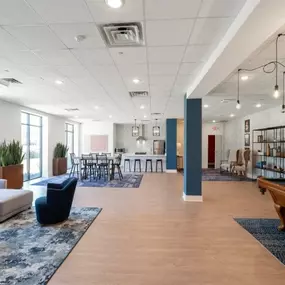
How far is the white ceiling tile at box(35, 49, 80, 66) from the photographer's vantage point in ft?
11.8

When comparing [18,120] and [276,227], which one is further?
[18,120]

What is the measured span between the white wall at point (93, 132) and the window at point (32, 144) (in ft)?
14.5

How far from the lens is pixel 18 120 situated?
8.41m

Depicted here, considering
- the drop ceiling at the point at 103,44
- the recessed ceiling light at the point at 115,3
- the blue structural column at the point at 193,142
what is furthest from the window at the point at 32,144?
the recessed ceiling light at the point at 115,3

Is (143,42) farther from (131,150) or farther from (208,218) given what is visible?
(131,150)

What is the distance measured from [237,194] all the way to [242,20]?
569 cm

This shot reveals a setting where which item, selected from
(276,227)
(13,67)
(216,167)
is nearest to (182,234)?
(276,227)

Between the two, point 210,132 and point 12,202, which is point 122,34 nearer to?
point 12,202

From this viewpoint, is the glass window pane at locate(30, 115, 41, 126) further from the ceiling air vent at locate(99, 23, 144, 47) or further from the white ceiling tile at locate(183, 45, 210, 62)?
the white ceiling tile at locate(183, 45, 210, 62)

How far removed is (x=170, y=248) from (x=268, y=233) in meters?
1.82

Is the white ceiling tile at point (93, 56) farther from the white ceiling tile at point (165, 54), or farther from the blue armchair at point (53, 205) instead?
the blue armchair at point (53, 205)

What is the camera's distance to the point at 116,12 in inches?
99.1

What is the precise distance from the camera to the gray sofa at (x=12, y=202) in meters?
4.35

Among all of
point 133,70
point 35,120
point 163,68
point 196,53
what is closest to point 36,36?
point 133,70
